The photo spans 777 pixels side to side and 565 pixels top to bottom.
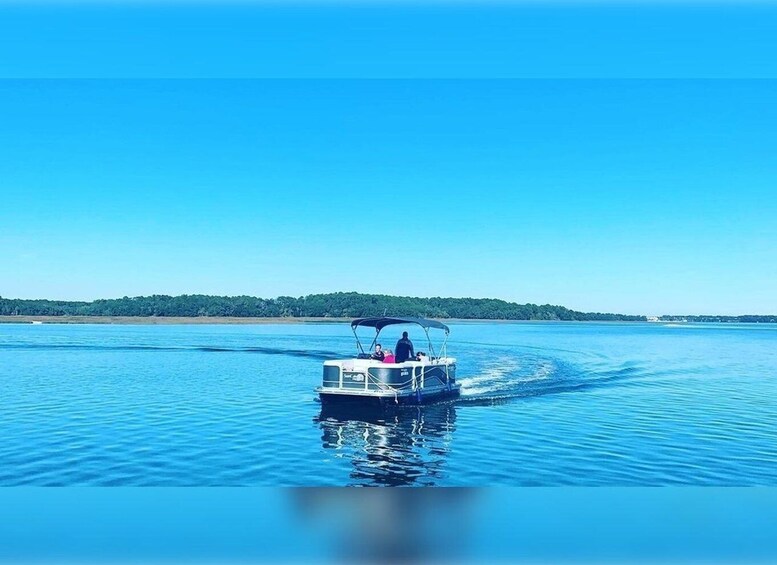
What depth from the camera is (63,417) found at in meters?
16.2

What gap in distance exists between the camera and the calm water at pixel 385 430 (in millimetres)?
10273

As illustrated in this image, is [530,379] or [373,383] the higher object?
[373,383]

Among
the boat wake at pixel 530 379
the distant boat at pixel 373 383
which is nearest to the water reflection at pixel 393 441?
the distant boat at pixel 373 383

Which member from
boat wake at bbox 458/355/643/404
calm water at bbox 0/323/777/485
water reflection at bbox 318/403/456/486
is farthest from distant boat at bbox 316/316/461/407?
boat wake at bbox 458/355/643/404

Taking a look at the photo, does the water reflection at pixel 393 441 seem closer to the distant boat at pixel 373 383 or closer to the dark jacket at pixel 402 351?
the distant boat at pixel 373 383

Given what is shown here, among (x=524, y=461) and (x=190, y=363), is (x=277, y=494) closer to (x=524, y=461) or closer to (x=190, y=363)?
(x=524, y=461)

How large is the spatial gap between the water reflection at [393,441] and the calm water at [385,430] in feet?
0.16

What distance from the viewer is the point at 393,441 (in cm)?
1378

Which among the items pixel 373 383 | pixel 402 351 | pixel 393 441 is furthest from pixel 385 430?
pixel 402 351

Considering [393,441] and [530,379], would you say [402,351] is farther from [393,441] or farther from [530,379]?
[530,379]

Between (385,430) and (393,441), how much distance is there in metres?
1.51

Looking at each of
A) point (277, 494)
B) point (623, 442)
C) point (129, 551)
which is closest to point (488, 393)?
point (623, 442)

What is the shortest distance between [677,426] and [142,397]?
15051mm

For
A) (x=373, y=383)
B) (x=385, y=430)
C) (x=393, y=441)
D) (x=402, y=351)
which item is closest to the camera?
(x=393, y=441)
